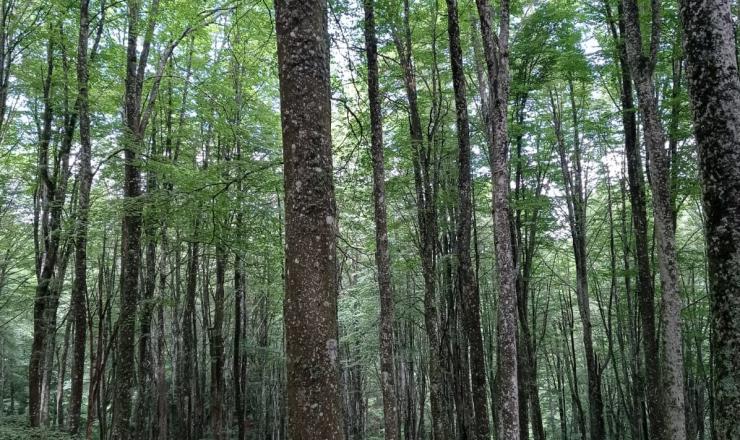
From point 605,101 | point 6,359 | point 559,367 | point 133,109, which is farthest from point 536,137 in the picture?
point 6,359

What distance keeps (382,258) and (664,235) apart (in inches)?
197

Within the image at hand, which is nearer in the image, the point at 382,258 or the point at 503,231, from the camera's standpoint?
the point at 503,231

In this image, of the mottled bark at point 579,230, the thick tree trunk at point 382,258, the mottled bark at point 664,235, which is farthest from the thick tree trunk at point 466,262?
the mottled bark at point 579,230

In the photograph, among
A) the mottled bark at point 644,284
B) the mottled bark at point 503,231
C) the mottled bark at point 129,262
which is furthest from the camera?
the mottled bark at point 644,284

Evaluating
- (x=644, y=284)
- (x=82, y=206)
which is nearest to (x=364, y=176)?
(x=82, y=206)

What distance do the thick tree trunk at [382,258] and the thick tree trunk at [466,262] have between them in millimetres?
1402

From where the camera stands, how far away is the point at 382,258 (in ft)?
27.9

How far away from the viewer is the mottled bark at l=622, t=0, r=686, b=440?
8016 millimetres

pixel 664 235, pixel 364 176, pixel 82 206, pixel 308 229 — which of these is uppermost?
pixel 364 176

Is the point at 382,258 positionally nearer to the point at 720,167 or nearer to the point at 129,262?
the point at 129,262

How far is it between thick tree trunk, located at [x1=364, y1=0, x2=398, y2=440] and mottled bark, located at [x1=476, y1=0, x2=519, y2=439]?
6.39 ft

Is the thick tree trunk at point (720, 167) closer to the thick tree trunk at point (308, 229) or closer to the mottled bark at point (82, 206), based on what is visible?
the thick tree trunk at point (308, 229)

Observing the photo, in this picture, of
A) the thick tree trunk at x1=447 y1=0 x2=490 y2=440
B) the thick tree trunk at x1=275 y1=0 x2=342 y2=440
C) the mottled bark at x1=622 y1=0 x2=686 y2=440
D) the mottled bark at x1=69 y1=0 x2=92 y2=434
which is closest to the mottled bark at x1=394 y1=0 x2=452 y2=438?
the thick tree trunk at x1=447 y1=0 x2=490 y2=440

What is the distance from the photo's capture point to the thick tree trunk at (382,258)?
8.18 meters
